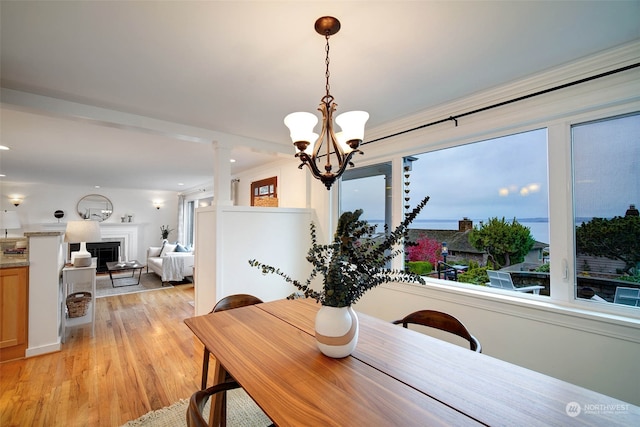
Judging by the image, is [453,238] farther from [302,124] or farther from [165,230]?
[165,230]

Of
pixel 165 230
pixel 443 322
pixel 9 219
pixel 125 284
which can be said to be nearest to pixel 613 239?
pixel 443 322

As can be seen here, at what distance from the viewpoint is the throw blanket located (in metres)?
5.67

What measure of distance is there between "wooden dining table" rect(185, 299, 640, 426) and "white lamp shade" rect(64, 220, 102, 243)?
2972 mm

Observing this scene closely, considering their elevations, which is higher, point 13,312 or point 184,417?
point 13,312

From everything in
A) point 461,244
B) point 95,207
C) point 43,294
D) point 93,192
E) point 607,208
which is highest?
point 93,192

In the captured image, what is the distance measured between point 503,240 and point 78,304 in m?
4.66

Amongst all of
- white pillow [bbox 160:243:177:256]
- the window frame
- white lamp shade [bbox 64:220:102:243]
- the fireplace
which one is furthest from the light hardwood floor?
the fireplace

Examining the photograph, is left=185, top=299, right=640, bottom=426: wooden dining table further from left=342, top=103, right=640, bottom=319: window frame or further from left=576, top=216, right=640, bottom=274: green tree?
left=576, top=216, right=640, bottom=274: green tree

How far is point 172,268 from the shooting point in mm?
5734

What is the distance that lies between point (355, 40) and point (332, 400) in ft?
5.49

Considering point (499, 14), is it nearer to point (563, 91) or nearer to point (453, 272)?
A: point (563, 91)

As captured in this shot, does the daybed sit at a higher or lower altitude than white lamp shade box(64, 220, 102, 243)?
lower

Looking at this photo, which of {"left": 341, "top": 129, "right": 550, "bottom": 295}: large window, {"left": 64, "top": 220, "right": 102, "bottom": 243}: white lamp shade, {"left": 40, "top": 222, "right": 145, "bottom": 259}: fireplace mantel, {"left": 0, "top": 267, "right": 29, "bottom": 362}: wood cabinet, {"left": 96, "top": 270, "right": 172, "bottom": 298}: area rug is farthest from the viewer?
{"left": 40, "top": 222, "right": 145, "bottom": 259}: fireplace mantel

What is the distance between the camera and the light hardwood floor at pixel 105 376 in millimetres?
1915
